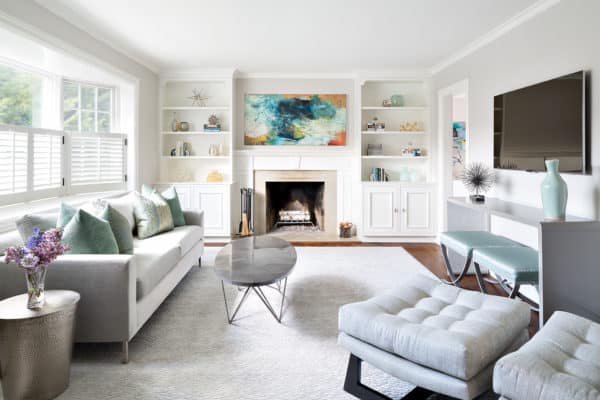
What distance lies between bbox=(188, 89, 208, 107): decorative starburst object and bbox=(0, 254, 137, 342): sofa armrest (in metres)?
4.06

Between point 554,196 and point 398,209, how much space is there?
3063 millimetres

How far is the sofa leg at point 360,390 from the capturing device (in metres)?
1.76

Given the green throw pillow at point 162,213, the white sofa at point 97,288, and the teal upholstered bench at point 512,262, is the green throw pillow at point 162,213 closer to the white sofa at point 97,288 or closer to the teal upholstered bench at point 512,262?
the white sofa at point 97,288

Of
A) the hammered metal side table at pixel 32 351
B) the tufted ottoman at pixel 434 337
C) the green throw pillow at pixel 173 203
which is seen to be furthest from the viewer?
the green throw pillow at pixel 173 203

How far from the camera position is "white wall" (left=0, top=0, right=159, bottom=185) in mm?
2828

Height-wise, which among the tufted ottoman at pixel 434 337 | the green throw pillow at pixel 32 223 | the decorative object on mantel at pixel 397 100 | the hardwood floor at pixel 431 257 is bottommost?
the hardwood floor at pixel 431 257

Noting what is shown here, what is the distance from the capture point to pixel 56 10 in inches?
125

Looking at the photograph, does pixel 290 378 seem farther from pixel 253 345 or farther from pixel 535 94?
pixel 535 94

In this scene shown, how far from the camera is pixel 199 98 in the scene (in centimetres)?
580

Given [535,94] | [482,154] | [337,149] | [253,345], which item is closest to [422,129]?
[337,149]

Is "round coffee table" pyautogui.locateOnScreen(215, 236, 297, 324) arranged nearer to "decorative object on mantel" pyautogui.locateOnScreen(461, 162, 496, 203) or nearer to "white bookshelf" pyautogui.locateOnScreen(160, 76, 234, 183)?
"decorative object on mantel" pyautogui.locateOnScreen(461, 162, 496, 203)

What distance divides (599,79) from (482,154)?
5.38ft

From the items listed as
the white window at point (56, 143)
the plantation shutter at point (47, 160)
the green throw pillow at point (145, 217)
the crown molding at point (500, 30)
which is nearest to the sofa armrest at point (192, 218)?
the green throw pillow at point (145, 217)

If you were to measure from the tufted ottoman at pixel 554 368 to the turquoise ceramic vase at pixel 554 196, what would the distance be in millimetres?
1074
